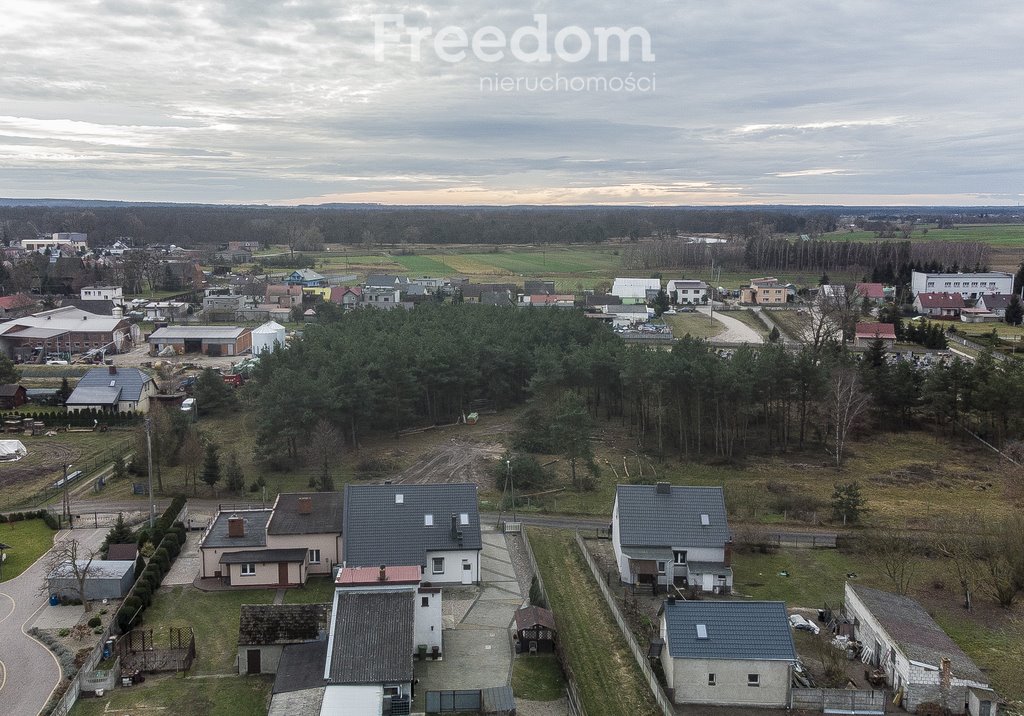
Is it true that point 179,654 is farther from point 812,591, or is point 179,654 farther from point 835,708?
point 812,591

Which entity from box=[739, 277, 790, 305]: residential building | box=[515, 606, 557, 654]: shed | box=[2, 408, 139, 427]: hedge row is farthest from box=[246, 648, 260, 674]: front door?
box=[739, 277, 790, 305]: residential building

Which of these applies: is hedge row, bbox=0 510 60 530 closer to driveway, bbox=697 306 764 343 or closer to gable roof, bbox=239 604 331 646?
gable roof, bbox=239 604 331 646

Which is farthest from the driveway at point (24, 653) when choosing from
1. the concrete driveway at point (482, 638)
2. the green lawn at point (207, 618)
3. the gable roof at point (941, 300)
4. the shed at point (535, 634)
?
the gable roof at point (941, 300)

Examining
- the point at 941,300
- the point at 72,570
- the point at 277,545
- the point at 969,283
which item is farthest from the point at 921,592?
the point at 969,283

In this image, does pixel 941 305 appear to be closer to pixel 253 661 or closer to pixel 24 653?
pixel 253 661

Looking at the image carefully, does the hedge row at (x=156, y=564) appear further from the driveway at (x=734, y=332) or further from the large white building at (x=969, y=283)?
the large white building at (x=969, y=283)

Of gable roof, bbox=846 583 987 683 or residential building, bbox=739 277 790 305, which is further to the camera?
residential building, bbox=739 277 790 305
